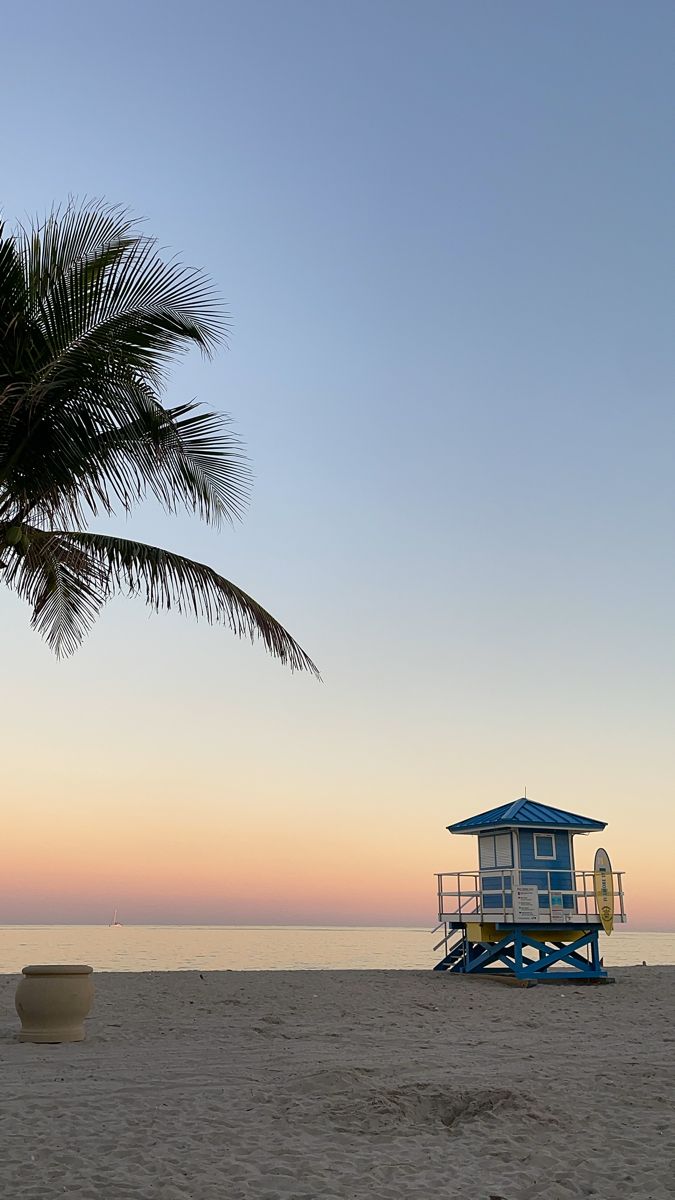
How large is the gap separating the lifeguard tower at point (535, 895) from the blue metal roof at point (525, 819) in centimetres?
2

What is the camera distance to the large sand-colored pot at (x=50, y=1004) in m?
12.6

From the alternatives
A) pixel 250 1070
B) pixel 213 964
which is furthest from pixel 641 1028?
pixel 213 964

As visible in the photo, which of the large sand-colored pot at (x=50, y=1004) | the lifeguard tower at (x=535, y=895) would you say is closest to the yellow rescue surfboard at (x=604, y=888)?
the lifeguard tower at (x=535, y=895)

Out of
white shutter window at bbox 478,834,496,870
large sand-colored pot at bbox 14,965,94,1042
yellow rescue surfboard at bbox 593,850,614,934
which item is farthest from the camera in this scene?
white shutter window at bbox 478,834,496,870

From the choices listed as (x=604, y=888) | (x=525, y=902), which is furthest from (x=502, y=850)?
(x=604, y=888)

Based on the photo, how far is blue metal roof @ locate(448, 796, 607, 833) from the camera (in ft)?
74.9

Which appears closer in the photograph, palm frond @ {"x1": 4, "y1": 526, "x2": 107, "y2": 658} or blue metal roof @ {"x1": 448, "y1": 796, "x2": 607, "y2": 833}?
palm frond @ {"x1": 4, "y1": 526, "x2": 107, "y2": 658}

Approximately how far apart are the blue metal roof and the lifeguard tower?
22 millimetres

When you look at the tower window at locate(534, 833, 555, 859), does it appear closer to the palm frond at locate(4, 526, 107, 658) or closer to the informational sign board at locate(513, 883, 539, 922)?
the informational sign board at locate(513, 883, 539, 922)

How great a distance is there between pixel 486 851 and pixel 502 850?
0.71 metres

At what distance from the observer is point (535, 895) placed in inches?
901

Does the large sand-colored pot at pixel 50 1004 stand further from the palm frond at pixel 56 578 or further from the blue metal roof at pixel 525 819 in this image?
the blue metal roof at pixel 525 819

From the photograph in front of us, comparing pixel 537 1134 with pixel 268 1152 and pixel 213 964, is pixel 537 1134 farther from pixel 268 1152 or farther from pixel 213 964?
pixel 213 964

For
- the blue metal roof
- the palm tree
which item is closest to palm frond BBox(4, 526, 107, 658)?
the palm tree
